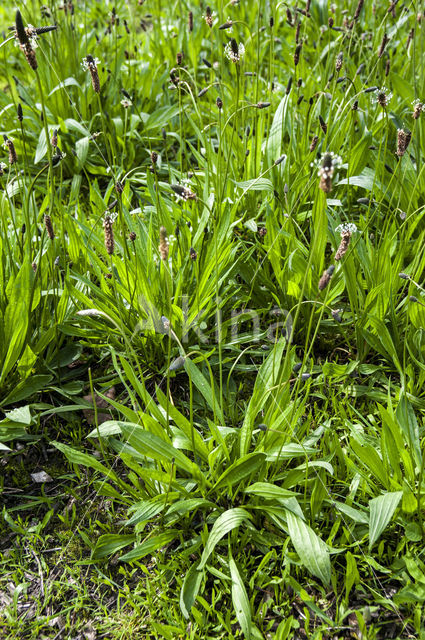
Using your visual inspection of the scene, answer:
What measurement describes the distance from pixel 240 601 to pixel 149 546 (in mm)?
292

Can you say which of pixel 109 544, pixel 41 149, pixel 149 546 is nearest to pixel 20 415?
pixel 109 544

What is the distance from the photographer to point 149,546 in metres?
1.60

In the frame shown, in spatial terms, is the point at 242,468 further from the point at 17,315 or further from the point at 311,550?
the point at 17,315

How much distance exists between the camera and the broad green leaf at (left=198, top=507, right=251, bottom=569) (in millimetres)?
1552

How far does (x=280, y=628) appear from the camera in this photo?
4.85 feet

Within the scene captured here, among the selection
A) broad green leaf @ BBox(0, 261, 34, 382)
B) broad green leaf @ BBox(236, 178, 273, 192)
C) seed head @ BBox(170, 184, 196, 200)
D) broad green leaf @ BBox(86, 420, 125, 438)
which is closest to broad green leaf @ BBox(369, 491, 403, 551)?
broad green leaf @ BBox(86, 420, 125, 438)

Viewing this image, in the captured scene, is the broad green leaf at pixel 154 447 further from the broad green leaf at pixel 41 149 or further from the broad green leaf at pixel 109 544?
the broad green leaf at pixel 41 149

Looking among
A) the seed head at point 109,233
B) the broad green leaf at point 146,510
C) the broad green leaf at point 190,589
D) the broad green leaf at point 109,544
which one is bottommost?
the broad green leaf at point 190,589

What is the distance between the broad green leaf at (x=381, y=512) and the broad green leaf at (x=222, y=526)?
34 cm

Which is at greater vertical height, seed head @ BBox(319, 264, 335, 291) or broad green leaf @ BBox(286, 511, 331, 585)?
seed head @ BBox(319, 264, 335, 291)

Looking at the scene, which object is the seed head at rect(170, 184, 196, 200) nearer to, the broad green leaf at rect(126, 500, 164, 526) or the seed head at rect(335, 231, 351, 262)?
the seed head at rect(335, 231, 351, 262)

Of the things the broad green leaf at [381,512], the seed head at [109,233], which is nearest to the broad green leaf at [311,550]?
the broad green leaf at [381,512]

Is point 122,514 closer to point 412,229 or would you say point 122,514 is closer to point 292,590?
point 292,590

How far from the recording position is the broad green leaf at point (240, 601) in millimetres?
1454
